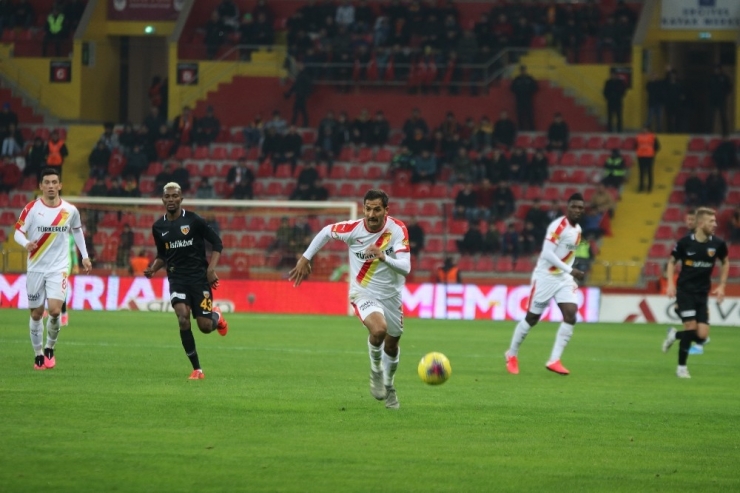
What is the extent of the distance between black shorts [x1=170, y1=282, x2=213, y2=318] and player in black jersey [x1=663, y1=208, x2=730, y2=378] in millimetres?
6260

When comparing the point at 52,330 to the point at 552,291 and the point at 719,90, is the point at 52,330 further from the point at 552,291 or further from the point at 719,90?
the point at 719,90

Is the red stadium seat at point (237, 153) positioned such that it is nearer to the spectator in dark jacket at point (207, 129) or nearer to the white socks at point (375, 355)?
the spectator in dark jacket at point (207, 129)

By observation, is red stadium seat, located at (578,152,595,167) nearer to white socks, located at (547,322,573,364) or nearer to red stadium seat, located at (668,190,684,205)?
red stadium seat, located at (668,190,684,205)

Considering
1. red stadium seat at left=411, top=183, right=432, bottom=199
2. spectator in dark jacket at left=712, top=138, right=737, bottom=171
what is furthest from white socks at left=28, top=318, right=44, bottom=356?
spectator in dark jacket at left=712, top=138, right=737, bottom=171

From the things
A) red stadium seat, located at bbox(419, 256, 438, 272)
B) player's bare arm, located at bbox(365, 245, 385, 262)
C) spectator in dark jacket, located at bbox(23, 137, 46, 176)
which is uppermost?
spectator in dark jacket, located at bbox(23, 137, 46, 176)

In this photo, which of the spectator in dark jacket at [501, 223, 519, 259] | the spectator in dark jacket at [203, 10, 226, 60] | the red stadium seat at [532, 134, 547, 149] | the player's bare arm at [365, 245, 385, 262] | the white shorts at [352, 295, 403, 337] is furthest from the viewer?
the spectator in dark jacket at [203, 10, 226, 60]

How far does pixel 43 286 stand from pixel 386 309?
5003 millimetres

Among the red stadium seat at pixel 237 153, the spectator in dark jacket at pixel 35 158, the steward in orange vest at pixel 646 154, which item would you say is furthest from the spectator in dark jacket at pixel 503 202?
the spectator in dark jacket at pixel 35 158

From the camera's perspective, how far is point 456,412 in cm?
1241

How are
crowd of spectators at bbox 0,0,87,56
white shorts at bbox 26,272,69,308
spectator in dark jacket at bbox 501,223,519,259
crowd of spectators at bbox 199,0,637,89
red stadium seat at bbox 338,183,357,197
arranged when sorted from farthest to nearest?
crowd of spectators at bbox 0,0,87,56, crowd of spectators at bbox 199,0,637,89, red stadium seat at bbox 338,183,357,197, spectator in dark jacket at bbox 501,223,519,259, white shorts at bbox 26,272,69,308

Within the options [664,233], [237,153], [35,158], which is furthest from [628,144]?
[35,158]

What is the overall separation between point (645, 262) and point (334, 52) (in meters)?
12.1

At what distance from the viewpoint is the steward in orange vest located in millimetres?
36062

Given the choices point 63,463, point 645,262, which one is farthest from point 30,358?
point 645,262
